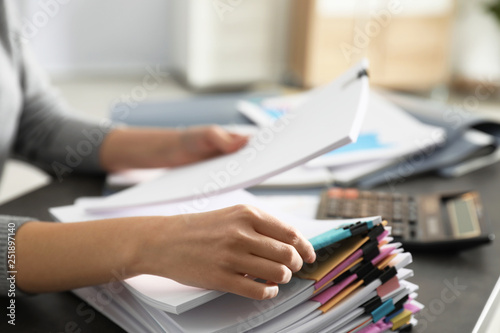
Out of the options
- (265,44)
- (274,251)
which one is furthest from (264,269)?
(265,44)

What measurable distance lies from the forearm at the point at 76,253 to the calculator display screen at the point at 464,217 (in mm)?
412

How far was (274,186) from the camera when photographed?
0.88 m

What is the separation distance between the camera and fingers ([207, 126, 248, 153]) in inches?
34.5

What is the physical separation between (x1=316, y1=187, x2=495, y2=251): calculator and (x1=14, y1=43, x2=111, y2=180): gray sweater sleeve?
1.36ft

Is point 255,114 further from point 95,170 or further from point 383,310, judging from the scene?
point 383,310

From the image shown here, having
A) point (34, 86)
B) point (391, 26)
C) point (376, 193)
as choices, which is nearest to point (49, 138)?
point (34, 86)

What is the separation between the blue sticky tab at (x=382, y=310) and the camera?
0.53 meters

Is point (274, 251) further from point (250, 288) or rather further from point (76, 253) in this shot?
point (76, 253)

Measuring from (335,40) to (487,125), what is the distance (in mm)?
2640

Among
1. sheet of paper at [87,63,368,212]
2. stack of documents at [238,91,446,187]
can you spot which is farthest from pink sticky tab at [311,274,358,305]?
stack of documents at [238,91,446,187]

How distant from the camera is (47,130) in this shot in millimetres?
984

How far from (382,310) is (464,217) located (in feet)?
0.91

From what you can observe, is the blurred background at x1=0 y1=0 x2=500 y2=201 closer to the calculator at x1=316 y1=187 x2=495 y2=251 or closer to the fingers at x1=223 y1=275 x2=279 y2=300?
the calculator at x1=316 y1=187 x2=495 y2=251

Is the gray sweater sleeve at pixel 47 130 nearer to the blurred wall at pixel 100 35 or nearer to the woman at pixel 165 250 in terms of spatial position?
the woman at pixel 165 250
